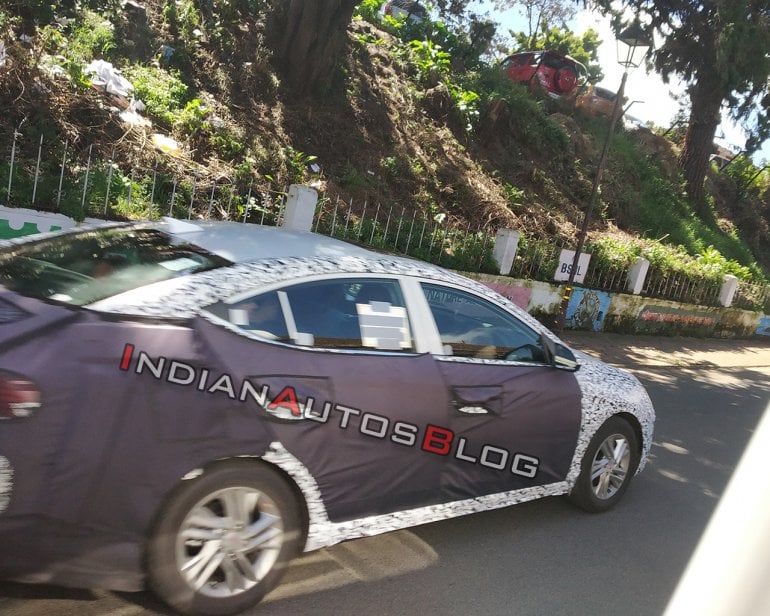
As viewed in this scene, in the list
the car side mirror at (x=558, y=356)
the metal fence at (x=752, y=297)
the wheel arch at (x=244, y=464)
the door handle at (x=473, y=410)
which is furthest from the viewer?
the metal fence at (x=752, y=297)

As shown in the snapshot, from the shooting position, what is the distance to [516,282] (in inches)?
484

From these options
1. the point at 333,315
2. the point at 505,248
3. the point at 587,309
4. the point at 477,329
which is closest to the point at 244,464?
the point at 333,315

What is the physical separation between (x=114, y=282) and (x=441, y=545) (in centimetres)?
239

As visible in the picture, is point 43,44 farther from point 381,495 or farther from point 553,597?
point 553,597

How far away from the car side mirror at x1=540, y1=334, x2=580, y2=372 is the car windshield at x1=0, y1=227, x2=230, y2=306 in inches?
83.8

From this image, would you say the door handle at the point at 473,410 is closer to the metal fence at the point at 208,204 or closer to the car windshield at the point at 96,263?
the car windshield at the point at 96,263

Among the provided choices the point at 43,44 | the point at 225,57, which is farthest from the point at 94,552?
the point at 225,57

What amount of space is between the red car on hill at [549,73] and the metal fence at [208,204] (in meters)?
9.72

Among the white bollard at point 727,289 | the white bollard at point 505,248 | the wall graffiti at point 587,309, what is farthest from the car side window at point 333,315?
the white bollard at point 727,289

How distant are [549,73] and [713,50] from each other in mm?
5112

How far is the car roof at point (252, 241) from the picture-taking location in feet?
10.5

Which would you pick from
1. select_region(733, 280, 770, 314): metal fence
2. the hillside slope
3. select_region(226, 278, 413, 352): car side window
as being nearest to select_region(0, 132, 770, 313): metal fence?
the hillside slope

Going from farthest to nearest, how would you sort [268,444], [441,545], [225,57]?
[225,57]
[441,545]
[268,444]

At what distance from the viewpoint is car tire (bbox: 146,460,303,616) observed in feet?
8.41
